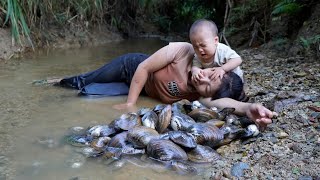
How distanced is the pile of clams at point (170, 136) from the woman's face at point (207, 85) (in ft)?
1.10

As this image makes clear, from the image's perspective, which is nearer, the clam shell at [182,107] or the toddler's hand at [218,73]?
the clam shell at [182,107]

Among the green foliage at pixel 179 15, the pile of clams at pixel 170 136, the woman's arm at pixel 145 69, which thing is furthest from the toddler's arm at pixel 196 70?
the green foliage at pixel 179 15

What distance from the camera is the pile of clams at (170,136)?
8.31 feet

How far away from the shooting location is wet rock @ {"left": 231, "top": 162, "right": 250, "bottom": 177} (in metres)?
2.31

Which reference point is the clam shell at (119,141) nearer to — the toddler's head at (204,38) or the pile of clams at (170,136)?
the pile of clams at (170,136)

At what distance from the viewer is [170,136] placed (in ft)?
8.68

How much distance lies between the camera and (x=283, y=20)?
6480 millimetres

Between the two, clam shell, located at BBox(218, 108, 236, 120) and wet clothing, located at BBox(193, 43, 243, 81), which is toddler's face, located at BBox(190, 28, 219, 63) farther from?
clam shell, located at BBox(218, 108, 236, 120)

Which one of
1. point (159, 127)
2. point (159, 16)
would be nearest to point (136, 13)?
point (159, 16)

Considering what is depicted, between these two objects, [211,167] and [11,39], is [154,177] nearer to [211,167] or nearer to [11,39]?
[211,167]

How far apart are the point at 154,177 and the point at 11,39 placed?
15.3ft

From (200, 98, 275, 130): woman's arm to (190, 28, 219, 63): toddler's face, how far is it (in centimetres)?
39

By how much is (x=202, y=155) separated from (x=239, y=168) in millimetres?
266

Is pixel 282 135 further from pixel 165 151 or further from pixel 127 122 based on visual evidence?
pixel 127 122
